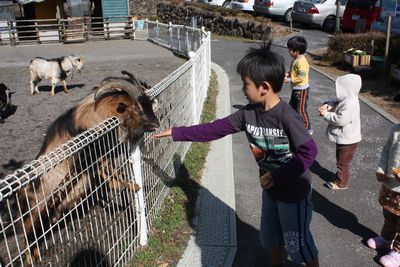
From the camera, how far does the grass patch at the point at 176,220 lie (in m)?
3.64

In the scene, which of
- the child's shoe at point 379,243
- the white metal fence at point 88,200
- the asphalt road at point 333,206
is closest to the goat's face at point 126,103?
the white metal fence at point 88,200

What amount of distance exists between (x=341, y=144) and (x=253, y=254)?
6.06 feet

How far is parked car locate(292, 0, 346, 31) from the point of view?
19656 millimetres

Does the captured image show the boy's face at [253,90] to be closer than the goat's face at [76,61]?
Yes

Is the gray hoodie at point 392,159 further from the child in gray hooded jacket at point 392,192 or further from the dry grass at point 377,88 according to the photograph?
the dry grass at point 377,88

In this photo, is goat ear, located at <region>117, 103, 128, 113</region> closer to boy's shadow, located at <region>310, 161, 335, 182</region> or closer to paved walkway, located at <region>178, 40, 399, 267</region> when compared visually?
paved walkway, located at <region>178, 40, 399, 267</region>

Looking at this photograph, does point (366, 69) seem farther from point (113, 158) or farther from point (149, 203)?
point (113, 158)

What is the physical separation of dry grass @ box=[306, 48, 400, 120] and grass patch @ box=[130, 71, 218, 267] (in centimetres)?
457

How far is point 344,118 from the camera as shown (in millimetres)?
4551

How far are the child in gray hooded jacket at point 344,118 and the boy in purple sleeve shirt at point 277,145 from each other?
6.22ft

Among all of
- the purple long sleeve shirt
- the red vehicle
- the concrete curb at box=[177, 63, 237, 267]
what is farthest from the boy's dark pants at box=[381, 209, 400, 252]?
the red vehicle

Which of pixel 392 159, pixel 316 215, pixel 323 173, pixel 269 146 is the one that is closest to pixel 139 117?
pixel 269 146

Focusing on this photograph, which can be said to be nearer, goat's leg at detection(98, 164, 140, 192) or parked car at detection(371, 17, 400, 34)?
goat's leg at detection(98, 164, 140, 192)

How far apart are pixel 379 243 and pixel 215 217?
1.62m
